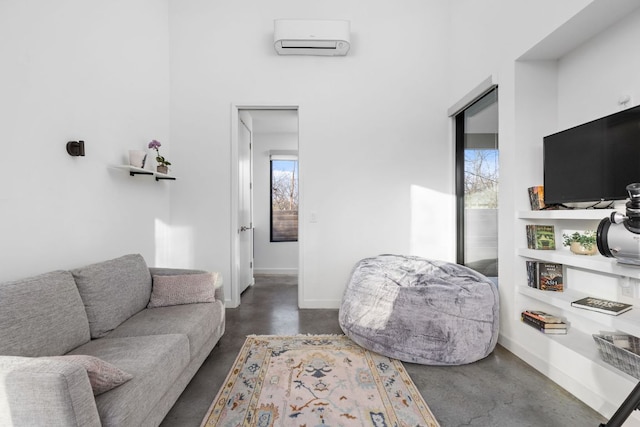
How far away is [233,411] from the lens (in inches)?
67.2

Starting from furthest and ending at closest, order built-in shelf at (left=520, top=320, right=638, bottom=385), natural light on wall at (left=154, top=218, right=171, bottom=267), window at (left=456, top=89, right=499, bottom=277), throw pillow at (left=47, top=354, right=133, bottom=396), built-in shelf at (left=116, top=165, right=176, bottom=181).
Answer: natural light on wall at (left=154, top=218, right=171, bottom=267)
window at (left=456, top=89, right=499, bottom=277)
built-in shelf at (left=116, top=165, right=176, bottom=181)
built-in shelf at (left=520, top=320, right=638, bottom=385)
throw pillow at (left=47, top=354, right=133, bottom=396)

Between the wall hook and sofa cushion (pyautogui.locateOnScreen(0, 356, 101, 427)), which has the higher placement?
the wall hook

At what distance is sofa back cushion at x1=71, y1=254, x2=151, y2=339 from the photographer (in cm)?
182

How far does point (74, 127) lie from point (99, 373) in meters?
→ 1.77

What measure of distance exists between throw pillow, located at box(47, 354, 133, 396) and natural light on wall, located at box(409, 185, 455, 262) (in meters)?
2.98

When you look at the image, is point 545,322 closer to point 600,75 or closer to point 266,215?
point 600,75

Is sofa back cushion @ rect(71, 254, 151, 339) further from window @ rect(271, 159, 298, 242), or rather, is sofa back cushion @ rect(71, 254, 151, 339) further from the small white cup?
window @ rect(271, 159, 298, 242)

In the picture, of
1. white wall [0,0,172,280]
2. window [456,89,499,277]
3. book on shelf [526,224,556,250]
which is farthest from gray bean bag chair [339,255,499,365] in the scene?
white wall [0,0,172,280]

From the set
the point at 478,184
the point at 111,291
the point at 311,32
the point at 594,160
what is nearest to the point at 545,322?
the point at 594,160

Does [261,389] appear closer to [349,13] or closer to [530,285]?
[530,285]

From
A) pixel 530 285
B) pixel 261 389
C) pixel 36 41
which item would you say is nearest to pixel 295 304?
pixel 261 389

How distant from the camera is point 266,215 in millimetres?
5613

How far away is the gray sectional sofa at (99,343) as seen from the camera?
1.01 m

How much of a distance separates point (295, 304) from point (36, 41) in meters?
3.13
